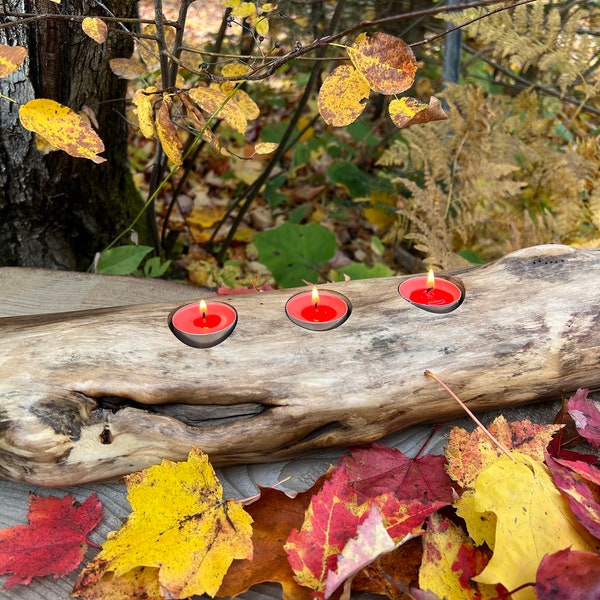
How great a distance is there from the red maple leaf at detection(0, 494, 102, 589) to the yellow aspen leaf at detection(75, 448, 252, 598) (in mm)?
72

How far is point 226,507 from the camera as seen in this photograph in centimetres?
93

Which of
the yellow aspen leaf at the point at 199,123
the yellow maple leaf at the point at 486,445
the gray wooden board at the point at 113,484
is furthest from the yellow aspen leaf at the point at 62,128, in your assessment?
the yellow maple leaf at the point at 486,445

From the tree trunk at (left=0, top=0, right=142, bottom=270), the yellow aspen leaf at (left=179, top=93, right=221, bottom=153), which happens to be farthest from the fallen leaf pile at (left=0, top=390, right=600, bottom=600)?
the tree trunk at (left=0, top=0, right=142, bottom=270)

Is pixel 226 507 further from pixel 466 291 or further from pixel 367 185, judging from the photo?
pixel 367 185

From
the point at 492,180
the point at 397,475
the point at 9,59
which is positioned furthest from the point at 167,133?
the point at 492,180

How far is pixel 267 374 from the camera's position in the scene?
42.5 inches

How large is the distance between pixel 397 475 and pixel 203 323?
46 cm

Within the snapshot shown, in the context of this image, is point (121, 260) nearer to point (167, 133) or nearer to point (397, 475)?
point (167, 133)

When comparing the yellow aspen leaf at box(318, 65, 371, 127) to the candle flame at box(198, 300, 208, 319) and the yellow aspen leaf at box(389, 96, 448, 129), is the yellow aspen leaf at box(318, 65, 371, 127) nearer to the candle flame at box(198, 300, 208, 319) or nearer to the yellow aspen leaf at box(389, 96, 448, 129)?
the yellow aspen leaf at box(389, 96, 448, 129)

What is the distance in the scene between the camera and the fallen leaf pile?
32.1 inches

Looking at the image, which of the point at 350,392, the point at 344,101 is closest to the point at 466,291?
the point at 350,392

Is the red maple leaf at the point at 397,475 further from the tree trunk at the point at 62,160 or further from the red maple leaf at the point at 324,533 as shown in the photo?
the tree trunk at the point at 62,160

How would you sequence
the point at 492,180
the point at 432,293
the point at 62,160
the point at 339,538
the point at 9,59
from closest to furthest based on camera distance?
the point at 339,538 < the point at 9,59 < the point at 432,293 < the point at 62,160 < the point at 492,180

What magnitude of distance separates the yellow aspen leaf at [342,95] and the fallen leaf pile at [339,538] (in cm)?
64
